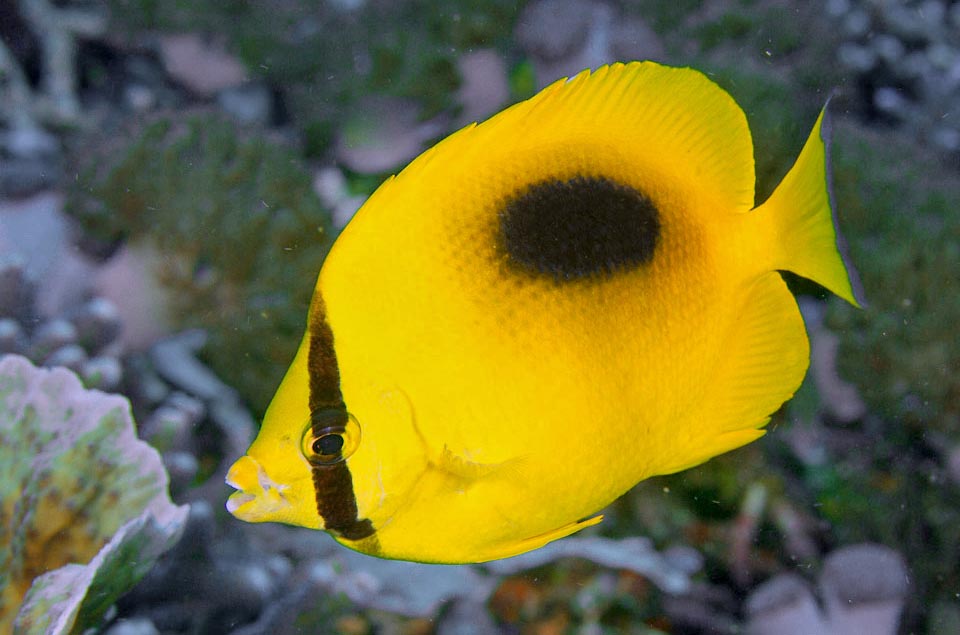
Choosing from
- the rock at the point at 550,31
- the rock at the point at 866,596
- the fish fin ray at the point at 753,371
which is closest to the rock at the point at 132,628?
the fish fin ray at the point at 753,371

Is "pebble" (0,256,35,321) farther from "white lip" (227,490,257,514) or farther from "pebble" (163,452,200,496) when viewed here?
"white lip" (227,490,257,514)

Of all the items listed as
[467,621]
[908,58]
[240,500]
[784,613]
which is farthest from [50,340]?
[908,58]

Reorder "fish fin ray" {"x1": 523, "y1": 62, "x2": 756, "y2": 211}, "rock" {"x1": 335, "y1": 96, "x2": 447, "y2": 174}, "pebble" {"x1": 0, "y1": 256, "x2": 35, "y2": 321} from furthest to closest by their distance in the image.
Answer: "rock" {"x1": 335, "y1": 96, "x2": 447, "y2": 174} → "pebble" {"x1": 0, "y1": 256, "x2": 35, "y2": 321} → "fish fin ray" {"x1": 523, "y1": 62, "x2": 756, "y2": 211}

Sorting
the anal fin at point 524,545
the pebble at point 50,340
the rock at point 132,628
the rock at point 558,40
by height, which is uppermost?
the anal fin at point 524,545

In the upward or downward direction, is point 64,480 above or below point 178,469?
above

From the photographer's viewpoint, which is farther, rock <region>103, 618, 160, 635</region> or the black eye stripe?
rock <region>103, 618, 160, 635</region>

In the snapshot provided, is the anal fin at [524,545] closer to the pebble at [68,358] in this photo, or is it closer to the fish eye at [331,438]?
the fish eye at [331,438]

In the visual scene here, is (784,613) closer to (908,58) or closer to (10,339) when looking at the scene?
(10,339)

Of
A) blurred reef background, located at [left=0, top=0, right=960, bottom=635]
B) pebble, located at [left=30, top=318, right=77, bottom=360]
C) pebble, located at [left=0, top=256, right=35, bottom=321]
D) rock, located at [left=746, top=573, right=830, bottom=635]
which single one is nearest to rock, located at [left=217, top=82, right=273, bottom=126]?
blurred reef background, located at [left=0, top=0, right=960, bottom=635]
